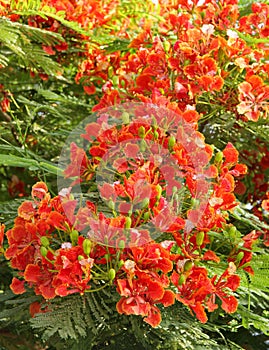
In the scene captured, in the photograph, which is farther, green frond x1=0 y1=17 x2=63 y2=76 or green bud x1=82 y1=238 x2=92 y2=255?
green frond x1=0 y1=17 x2=63 y2=76

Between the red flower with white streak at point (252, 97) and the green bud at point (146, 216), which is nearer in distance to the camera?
the green bud at point (146, 216)

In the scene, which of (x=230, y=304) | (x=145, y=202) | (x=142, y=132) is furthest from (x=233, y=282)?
(x=142, y=132)

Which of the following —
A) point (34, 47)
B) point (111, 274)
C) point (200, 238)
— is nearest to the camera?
point (111, 274)

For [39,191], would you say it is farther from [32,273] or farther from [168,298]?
[168,298]

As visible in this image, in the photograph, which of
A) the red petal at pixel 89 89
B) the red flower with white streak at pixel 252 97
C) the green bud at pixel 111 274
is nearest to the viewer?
the green bud at pixel 111 274

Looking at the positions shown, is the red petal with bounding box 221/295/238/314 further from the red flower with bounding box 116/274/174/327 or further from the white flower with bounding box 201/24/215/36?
the white flower with bounding box 201/24/215/36

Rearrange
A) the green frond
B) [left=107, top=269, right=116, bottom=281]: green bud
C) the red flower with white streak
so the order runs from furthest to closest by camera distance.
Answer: the green frond < the red flower with white streak < [left=107, top=269, right=116, bottom=281]: green bud

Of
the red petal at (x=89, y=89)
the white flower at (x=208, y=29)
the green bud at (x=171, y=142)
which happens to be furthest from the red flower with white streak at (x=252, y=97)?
the red petal at (x=89, y=89)

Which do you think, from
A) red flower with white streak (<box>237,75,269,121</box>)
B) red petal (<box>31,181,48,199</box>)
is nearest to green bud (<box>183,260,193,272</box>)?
red petal (<box>31,181,48,199</box>)

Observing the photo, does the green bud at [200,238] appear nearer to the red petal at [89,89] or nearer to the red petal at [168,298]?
the red petal at [168,298]

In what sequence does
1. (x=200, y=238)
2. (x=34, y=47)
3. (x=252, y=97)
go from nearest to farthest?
(x=200, y=238) < (x=252, y=97) < (x=34, y=47)

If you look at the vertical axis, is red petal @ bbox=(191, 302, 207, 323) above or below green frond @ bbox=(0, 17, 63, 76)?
below

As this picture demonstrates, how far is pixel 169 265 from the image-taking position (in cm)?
127

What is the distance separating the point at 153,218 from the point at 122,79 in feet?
2.61
